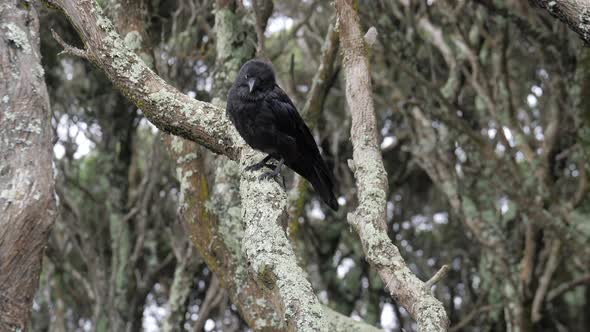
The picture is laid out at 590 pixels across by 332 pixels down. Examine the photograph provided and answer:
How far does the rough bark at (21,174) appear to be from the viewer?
9.30 ft

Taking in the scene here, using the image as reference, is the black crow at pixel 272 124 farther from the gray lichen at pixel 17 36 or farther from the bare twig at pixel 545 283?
the bare twig at pixel 545 283

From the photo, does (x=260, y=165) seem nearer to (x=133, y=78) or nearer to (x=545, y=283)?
(x=133, y=78)

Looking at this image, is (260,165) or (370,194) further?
(260,165)

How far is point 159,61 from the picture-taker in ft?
20.9

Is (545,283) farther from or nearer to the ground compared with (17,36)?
nearer to the ground

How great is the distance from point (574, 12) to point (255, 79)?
6.75ft

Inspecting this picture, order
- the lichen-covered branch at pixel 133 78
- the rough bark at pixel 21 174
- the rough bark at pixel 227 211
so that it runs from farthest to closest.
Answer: the lichen-covered branch at pixel 133 78
the rough bark at pixel 21 174
the rough bark at pixel 227 211

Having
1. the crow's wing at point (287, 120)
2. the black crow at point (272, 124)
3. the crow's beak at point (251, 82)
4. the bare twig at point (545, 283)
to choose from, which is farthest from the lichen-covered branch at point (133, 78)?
the bare twig at point (545, 283)

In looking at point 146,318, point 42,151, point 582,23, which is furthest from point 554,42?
point 146,318

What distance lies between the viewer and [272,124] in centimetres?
456

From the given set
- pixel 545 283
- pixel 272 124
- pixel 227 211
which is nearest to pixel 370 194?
Result: pixel 272 124

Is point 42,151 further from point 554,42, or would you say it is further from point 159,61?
point 554,42

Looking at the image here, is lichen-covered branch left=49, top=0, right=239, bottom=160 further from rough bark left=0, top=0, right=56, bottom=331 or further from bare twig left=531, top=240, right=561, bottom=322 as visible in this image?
bare twig left=531, top=240, right=561, bottom=322

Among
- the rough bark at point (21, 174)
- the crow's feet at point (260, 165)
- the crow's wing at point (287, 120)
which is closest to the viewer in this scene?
the rough bark at point (21, 174)
